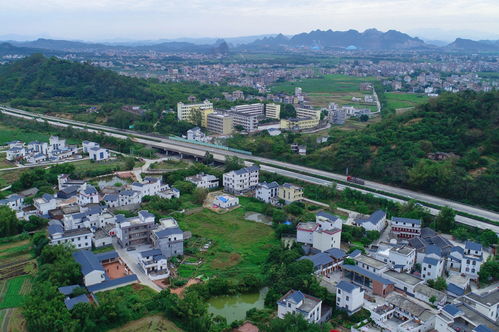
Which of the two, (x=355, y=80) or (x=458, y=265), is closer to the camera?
(x=458, y=265)

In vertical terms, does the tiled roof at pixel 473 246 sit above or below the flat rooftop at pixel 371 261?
above

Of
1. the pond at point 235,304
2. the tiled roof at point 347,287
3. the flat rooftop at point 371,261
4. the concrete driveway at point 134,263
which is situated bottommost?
the pond at point 235,304

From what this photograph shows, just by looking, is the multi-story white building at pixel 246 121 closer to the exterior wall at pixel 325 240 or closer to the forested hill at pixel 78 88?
the forested hill at pixel 78 88

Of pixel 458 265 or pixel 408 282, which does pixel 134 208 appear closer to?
pixel 408 282

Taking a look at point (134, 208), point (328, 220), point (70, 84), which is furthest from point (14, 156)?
point (70, 84)

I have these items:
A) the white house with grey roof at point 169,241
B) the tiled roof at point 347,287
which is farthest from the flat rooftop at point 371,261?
the white house with grey roof at point 169,241

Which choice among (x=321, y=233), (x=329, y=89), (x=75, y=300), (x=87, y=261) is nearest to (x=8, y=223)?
(x=87, y=261)

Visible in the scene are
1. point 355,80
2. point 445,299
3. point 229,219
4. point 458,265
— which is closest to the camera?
point 445,299
